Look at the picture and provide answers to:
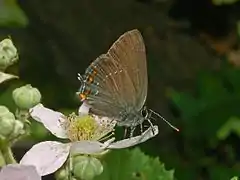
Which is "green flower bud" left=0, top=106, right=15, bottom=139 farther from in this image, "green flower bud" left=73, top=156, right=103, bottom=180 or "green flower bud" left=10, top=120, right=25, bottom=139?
"green flower bud" left=73, top=156, right=103, bottom=180

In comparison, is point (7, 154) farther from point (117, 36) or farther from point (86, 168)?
point (117, 36)

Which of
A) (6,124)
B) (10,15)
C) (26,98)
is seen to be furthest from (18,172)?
(10,15)

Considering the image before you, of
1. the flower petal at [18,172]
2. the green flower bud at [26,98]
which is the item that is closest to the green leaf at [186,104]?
the green flower bud at [26,98]

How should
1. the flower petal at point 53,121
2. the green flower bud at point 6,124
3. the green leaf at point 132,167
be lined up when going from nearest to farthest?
1. the green flower bud at point 6,124
2. the flower petal at point 53,121
3. the green leaf at point 132,167

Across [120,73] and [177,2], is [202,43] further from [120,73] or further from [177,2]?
[120,73]

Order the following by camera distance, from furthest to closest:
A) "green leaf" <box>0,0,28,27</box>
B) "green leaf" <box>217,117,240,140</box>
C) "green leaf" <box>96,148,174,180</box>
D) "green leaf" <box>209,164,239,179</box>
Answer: "green leaf" <box>0,0,28,27</box>, "green leaf" <box>217,117,240,140</box>, "green leaf" <box>209,164,239,179</box>, "green leaf" <box>96,148,174,180</box>

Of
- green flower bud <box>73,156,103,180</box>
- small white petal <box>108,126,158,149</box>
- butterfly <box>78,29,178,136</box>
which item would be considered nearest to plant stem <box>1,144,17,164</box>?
green flower bud <box>73,156,103,180</box>

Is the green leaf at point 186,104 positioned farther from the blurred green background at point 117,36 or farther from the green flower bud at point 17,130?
the green flower bud at point 17,130
